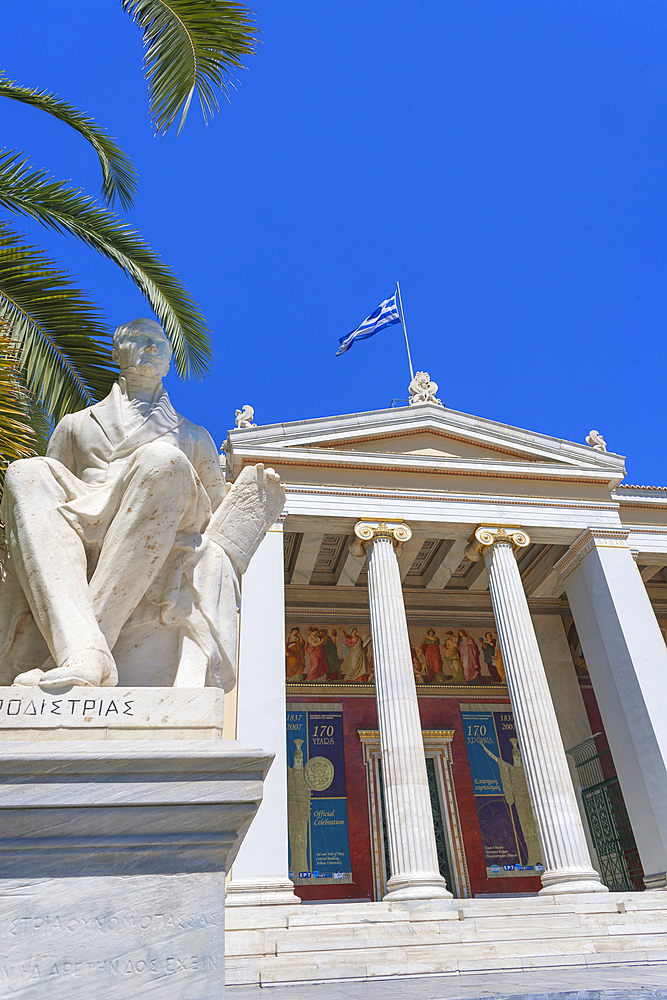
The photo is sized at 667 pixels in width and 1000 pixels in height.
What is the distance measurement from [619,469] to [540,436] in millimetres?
1784

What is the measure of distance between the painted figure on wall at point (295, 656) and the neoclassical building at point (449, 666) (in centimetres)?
4

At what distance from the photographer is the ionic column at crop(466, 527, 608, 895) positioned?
33.9ft

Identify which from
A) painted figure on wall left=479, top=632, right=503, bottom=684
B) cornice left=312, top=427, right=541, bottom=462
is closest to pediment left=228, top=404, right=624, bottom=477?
cornice left=312, top=427, right=541, bottom=462

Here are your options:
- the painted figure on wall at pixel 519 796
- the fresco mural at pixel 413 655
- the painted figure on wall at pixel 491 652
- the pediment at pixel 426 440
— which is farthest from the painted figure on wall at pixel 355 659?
the pediment at pixel 426 440

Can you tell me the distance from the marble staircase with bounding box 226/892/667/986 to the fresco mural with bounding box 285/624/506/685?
22.9 ft

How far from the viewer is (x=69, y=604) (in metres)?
2.15

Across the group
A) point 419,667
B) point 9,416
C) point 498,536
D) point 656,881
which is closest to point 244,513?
point 9,416

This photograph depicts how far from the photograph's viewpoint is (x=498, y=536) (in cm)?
1341

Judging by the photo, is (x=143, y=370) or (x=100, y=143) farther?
(x=100, y=143)

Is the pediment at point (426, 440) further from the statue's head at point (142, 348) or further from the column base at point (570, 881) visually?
the statue's head at point (142, 348)

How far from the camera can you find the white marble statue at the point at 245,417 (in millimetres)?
13864

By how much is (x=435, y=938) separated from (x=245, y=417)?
942 centimetres

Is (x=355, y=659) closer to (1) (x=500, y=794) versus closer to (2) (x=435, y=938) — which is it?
(1) (x=500, y=794)

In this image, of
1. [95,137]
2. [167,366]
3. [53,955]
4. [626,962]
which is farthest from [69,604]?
[626,962]
